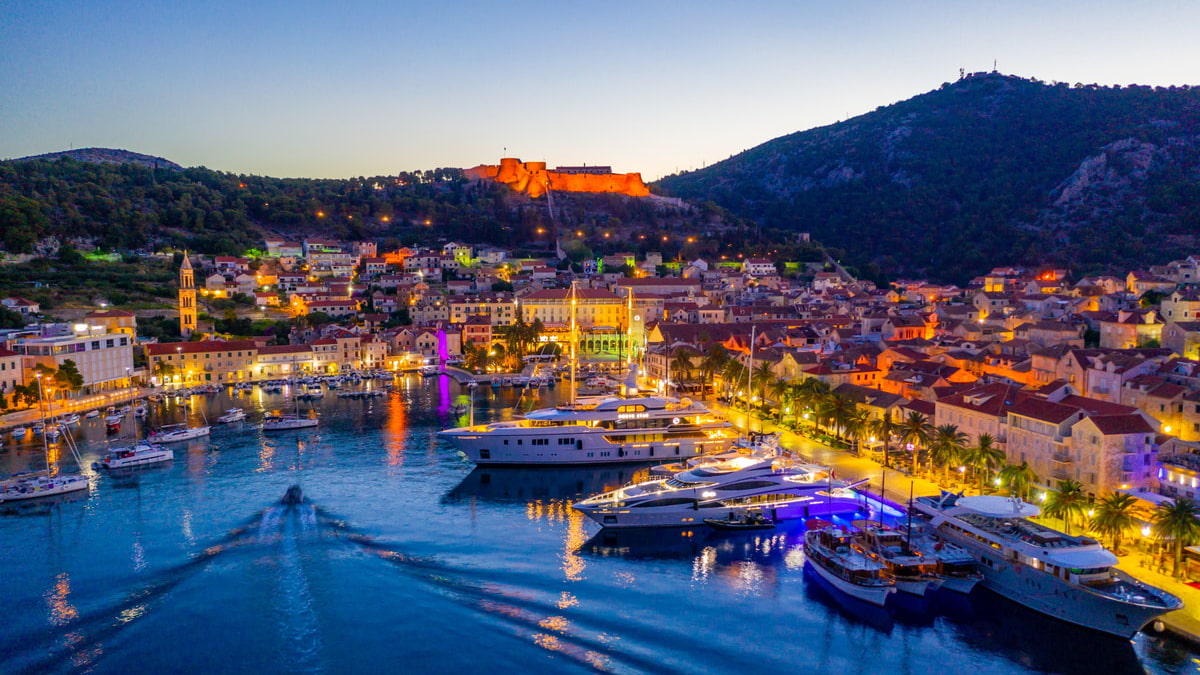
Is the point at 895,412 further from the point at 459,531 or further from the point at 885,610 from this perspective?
the point at 459,531

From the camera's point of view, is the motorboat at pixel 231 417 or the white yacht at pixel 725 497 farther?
the motorboat at pixel 231 417

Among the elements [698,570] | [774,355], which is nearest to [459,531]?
[698,570]

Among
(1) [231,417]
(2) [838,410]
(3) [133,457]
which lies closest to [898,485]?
(2) [838,410]

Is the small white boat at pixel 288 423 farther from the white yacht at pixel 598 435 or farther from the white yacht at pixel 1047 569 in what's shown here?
the white yacht at pixel 1047 569

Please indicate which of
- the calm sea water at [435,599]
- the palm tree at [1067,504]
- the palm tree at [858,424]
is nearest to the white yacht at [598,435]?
the calm sea water at [435,599]

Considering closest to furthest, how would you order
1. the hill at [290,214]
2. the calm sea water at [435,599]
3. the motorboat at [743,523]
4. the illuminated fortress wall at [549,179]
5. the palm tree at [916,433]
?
the calm sea water at [435,599]
the motorboat at [743,523]
the palm tree at [916,433]
the hill at [290,214]
the illuminated fortress wall at [549,179]

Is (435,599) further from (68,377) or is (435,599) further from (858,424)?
(68,377)

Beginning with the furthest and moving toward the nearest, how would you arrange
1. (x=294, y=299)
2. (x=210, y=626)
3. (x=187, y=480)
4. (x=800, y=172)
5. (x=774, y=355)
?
(x=800, y=172) → (x=294, y=299) → (x=774, y=355) → (x=187, y=480) → (x=210, y=626)
